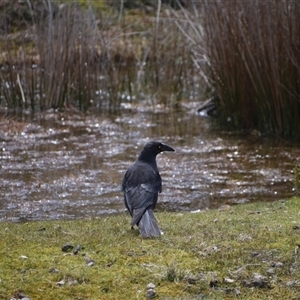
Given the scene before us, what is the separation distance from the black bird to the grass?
10cm

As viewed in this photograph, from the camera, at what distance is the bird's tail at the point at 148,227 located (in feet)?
18.9

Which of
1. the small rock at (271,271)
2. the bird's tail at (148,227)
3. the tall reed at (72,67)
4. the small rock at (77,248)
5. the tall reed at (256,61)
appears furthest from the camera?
the tall reed at (72,67)

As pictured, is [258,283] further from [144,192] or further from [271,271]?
[144,192]

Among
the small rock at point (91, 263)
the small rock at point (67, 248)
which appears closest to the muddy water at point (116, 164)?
the small rock at point (67, 248)

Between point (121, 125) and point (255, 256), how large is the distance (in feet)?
27.4

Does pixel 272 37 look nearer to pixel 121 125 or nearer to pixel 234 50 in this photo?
pixel 234 50

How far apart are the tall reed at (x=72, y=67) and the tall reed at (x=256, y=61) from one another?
7.02 ft

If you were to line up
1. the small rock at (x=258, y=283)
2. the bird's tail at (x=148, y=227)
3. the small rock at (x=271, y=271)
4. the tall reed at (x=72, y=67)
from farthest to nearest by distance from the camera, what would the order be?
the tall reed at (x=72, y=67) < the bird's tail at (x=148, y=227) < the small rock at (x=271, y=271) < the small rock at (x=258, y=283)

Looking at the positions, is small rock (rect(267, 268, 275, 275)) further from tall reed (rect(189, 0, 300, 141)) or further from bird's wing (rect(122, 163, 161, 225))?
tall reed (rect(189, 0, 300, 141))

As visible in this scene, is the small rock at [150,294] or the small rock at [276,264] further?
the small rock at [276,264]

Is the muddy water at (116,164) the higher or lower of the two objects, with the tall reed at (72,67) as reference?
lower

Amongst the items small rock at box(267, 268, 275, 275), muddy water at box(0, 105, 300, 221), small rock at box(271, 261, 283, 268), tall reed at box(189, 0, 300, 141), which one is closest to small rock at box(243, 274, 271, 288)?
small rock at box(267, 268, 275, 275)

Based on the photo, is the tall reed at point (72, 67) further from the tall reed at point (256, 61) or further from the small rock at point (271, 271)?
the small rock at point (271, 271)

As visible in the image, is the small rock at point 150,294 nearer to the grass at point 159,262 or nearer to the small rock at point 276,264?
the grass at point 159,262
